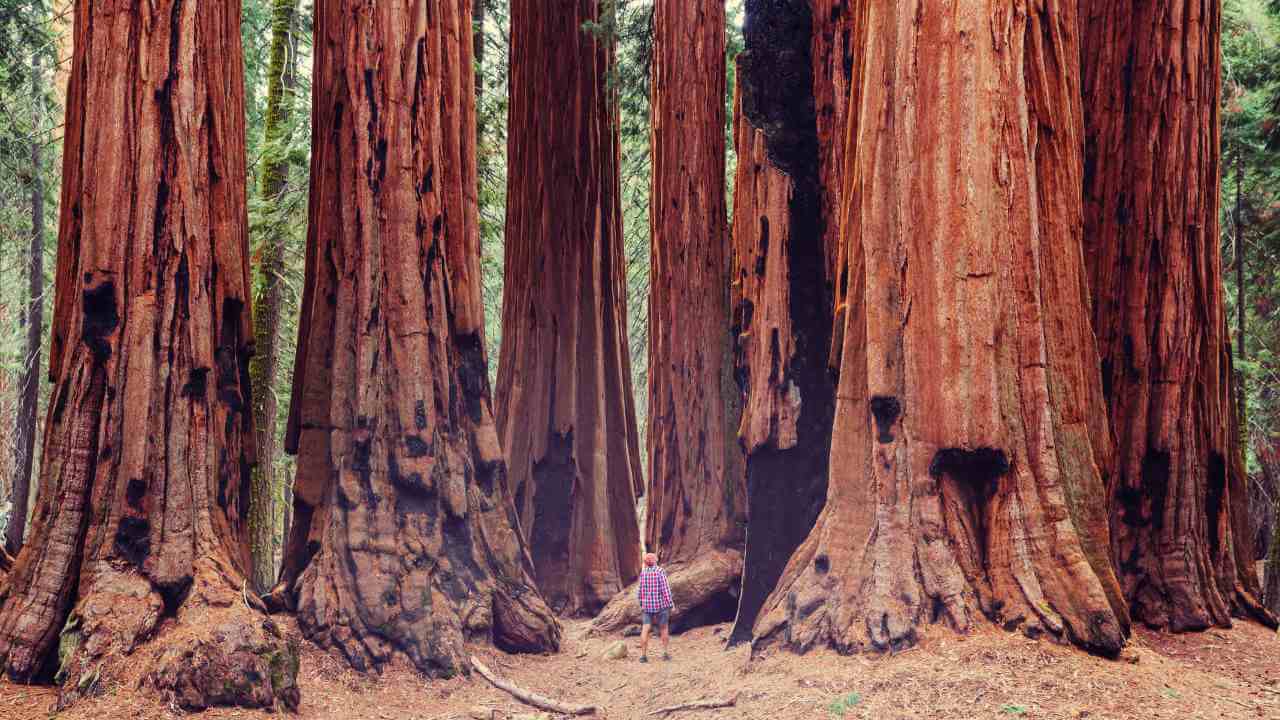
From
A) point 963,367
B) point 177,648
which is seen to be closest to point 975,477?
point 963,367

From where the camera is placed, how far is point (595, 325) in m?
12.3

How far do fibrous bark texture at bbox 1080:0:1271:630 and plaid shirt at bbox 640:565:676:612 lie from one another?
3931mm

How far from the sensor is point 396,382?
289 inches

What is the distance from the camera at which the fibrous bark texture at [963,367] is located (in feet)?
17.7

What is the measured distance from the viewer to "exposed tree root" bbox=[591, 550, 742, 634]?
10.1 meters

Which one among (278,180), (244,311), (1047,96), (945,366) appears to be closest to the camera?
(945,366)

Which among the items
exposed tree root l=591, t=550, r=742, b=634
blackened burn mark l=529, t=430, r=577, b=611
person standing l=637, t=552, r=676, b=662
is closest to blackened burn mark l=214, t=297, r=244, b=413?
person standing l=637, t=552, r=676, b=662

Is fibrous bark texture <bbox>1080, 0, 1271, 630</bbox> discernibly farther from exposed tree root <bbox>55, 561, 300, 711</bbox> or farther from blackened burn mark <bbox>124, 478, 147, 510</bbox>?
blackened burn mark <bbox>124, 478, 147, 510</bbox>

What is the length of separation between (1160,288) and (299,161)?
384 inches

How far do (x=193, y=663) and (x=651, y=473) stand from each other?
23.0 feet

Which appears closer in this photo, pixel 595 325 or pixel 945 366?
pixel 945 366

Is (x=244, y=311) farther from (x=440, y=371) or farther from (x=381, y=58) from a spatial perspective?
(x=381, y=58)

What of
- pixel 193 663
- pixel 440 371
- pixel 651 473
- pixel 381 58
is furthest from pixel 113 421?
pixel 651 473

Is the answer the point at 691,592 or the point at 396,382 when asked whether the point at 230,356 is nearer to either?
the point at 396,382
